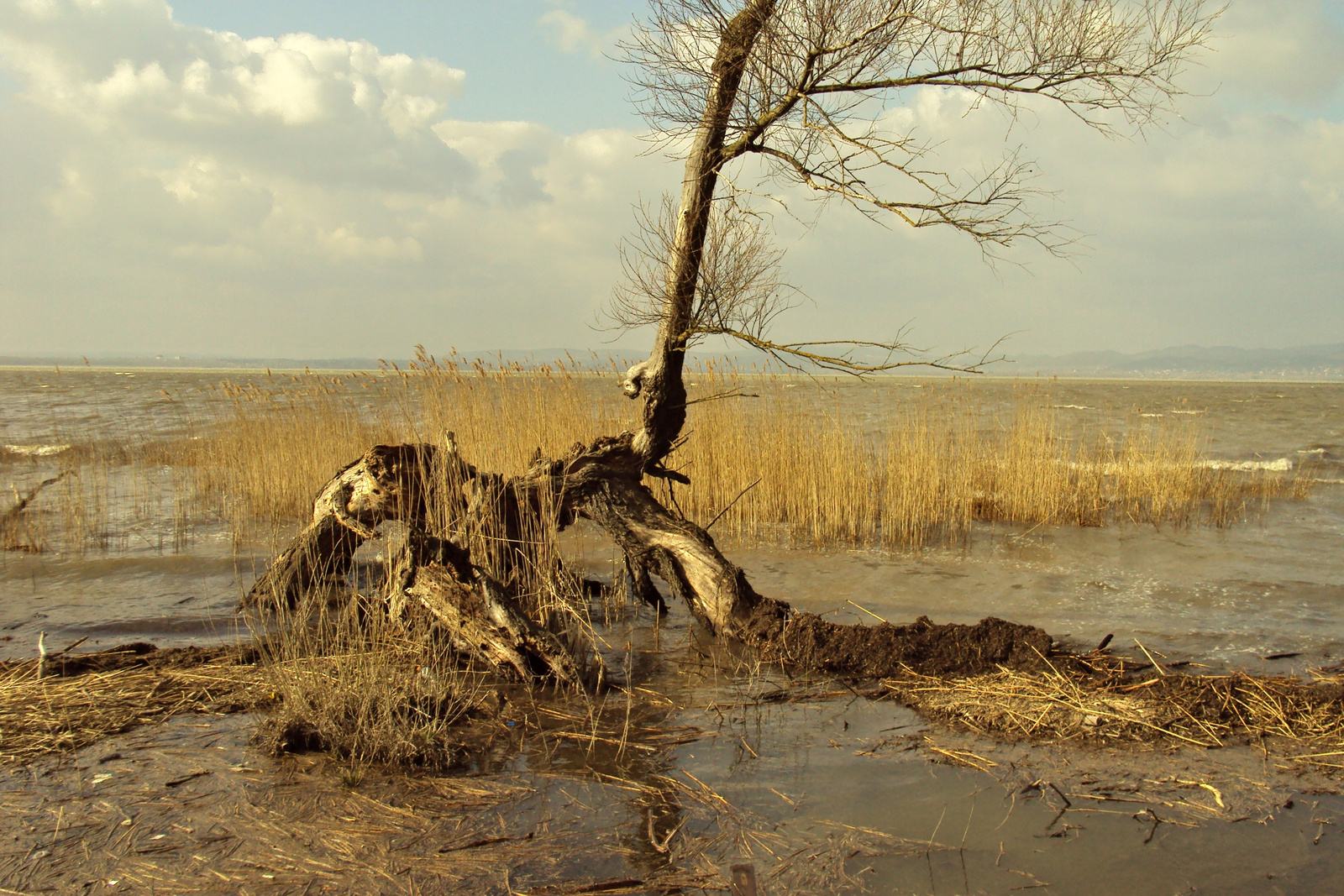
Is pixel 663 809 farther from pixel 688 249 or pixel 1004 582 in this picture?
pixel 1004 582

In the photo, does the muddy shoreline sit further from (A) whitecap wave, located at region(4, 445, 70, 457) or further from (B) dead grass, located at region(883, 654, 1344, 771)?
(A) whitecap wave, located at region(4, 445, 70, 457)

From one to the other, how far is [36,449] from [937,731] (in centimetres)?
1390

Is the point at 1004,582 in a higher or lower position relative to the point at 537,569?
lower

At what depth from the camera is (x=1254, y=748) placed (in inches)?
120

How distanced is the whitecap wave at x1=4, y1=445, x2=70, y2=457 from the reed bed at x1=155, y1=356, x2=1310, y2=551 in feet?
15.1

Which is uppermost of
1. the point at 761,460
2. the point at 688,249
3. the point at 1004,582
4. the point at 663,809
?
the point at 688,249

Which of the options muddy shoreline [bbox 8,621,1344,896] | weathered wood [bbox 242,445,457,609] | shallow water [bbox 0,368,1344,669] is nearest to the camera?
muddy shoreline [bbox 8,621,1344,896]

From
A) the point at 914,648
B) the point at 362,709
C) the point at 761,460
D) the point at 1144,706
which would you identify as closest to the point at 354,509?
the point at 362,709

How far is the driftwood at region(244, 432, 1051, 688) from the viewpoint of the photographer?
3.86 metres

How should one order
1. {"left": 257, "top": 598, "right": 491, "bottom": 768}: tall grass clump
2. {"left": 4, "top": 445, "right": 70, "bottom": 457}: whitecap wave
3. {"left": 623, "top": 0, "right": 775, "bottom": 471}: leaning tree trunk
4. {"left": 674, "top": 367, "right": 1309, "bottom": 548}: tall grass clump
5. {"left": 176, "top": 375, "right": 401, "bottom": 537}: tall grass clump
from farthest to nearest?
{"left": 4, "top": 445, "right": 70, "bottom": 457}: whitecap wave < {"left": 176, "top": 375, "right": 401, "bottom": 537}: tall grass clump < {"left": 674, "top": 367, "right": 1309, "bottom": 548}: tall grass clump < {"left": 623, "top": 0, "right": 775, "bottom": 471}: leaning tree trunk < {"left": 257, "top": 598, "right": 491, "bottom": 768}: tall grass clump

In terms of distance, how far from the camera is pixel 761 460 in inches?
300

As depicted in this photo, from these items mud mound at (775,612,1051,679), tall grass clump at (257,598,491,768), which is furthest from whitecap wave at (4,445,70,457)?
mud mound at (775,612,1051,679)

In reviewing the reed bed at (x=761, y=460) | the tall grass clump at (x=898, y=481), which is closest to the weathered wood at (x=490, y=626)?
the reed bed at (x=761, y=460)

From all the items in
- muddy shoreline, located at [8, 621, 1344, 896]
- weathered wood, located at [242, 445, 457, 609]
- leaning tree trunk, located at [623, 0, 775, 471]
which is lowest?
muddy shoreline, located at [8, 621, 1344, 896]
